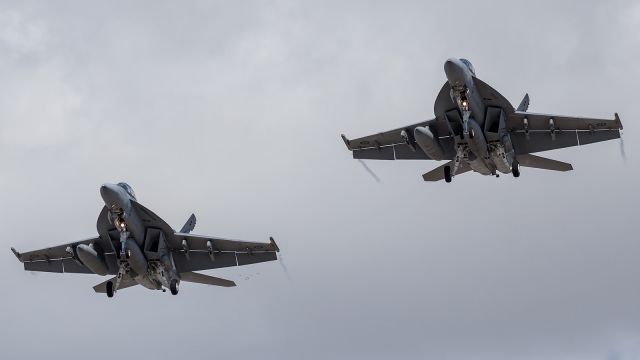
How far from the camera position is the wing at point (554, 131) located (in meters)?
82.3

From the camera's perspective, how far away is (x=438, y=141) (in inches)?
3287

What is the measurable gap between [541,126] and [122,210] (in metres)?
23.1

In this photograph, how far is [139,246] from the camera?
82125 mm

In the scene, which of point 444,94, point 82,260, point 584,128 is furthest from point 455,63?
point 82,260

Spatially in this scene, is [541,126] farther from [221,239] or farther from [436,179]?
[221,239]

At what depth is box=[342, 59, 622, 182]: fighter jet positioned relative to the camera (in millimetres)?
80188

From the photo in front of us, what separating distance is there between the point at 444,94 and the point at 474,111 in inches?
75.7

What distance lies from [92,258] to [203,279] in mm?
6322

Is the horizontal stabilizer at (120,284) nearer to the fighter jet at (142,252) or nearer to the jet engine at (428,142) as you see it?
the fighter jet at (142,252)

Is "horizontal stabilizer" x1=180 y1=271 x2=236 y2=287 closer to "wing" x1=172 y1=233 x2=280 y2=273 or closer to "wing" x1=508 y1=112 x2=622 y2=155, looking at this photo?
"wing" x1=172 y1=233 x2=280 y2=273

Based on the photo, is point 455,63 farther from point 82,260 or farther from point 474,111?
point 82,260

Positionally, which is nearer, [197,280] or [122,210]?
[122,210]

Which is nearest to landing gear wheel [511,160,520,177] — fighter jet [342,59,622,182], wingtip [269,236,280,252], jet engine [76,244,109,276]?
fighter jet [342,59,622,182]

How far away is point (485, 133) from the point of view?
266 ft
